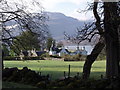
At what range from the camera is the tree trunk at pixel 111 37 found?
13936mm

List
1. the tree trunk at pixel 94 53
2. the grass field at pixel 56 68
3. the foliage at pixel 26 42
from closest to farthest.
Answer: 1. the tree trunk at pixel 94 53
2. the foliage at pixel 26 42
3. the grass field at pixel 56 68

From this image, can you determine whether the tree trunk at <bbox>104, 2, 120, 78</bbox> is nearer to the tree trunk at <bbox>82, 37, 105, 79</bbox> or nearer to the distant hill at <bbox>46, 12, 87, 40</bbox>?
the tree trunk at <bbox>82, 37, 105, 79</bbox>

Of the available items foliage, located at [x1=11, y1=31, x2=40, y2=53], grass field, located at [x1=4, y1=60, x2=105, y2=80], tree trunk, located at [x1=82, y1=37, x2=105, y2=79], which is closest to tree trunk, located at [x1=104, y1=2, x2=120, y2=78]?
tree trunk, located at [x1=82, y1=37, x2=105, y2=79]

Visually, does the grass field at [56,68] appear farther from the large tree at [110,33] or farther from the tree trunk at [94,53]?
the large tree at [110,33]

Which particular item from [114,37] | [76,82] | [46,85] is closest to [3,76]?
[46,85]

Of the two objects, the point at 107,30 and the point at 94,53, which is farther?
the point at 94,53

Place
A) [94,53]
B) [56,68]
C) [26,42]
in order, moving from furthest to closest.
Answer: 1. [56,68]
2. [26,42]
3. [94,53]

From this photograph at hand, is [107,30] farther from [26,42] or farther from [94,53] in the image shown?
[26,42]

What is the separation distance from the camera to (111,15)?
45.5 ft

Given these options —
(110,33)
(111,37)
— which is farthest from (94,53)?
(110,33)

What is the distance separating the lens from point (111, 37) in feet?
50.7

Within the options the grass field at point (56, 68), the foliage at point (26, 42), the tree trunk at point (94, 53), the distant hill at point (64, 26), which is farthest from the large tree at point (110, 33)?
the foliage at point (26, 42)

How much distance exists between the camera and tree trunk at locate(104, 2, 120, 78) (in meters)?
13.9

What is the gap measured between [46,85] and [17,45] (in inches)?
384
